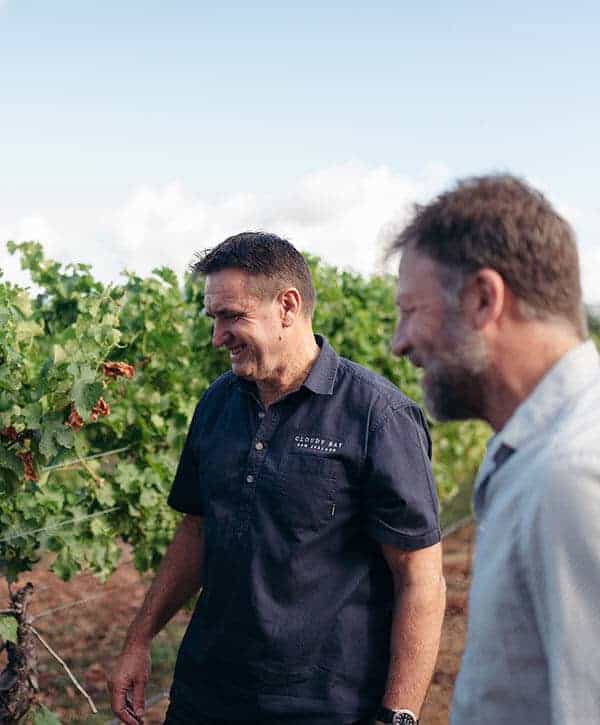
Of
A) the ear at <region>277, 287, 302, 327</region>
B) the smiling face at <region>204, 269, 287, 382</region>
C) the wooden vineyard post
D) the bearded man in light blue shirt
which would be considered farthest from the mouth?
the wooden vineyard post

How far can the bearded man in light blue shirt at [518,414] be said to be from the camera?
1416 mm

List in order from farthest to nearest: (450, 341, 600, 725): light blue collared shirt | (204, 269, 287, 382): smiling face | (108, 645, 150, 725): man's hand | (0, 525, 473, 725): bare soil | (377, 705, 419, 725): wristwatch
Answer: (0, 525, 473, 725): bare soil → (108, 645, 150, 725): man's hand → (204, 269, 287, 382): smiling face → (377, 705, 419, 725): wristwatch → (450, 341, 600, 725): light blue collared shirt

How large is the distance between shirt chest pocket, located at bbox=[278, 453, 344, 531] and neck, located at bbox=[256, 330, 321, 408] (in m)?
0.22

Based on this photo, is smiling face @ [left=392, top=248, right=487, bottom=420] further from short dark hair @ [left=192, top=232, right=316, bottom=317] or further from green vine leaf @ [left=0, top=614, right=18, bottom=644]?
green vine leaf @ [left=0, top=614, right=18, bottom=644]

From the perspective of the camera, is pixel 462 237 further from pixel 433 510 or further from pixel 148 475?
pixel 148 475

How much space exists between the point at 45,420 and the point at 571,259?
8.53ft

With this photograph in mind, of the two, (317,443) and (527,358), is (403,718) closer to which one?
(317,443)

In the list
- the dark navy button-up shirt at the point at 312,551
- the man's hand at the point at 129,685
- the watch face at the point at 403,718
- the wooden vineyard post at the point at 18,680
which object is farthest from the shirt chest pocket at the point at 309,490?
the wooden vineyard post at the point at 18,680

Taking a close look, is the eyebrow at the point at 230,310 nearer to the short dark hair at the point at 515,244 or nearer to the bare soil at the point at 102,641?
the short dark hair at the point at 515,244

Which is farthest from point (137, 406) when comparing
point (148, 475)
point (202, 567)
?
point (202, 567)

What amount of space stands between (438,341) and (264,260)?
126 cm

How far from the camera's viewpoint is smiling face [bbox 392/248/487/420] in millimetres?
1645

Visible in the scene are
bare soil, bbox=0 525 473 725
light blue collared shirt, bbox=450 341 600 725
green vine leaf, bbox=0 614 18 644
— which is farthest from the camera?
bare soil, bbox=0 525 473 725

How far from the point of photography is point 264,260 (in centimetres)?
289
